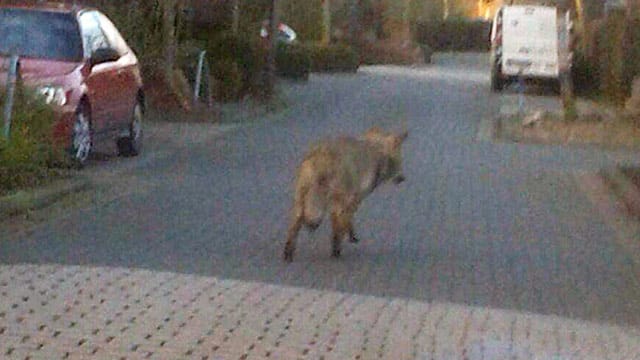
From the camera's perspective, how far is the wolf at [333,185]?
12297mm

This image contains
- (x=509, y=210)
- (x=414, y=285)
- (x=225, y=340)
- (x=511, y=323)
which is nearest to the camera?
(x=225, y=340)

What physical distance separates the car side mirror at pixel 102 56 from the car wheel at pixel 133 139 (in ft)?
4.38

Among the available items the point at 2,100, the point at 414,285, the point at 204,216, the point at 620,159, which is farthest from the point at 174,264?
the point at 620,159

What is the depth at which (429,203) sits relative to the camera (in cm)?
1650

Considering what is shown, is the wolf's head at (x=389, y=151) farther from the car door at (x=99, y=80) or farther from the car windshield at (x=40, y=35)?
the car windshield at (x=40, y=35)

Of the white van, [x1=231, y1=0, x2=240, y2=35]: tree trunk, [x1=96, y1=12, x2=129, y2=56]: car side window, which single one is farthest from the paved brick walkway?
the white van

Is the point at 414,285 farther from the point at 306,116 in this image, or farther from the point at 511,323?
the point at 306,116

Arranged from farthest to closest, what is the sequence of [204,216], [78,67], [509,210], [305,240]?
[78,67] → [509,210] → [204,216] → [305,240]

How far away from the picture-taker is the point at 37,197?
1459 cm

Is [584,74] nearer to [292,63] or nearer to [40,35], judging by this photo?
[292,63]

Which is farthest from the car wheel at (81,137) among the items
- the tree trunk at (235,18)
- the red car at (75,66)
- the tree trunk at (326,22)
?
the tree trunk at (326,22)

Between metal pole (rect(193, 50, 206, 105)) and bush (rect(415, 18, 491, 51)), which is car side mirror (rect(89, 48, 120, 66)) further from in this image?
bush (rect(415, 18, 491, 51))

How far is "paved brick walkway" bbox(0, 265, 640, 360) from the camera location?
8250mm

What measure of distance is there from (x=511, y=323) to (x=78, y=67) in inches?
346
